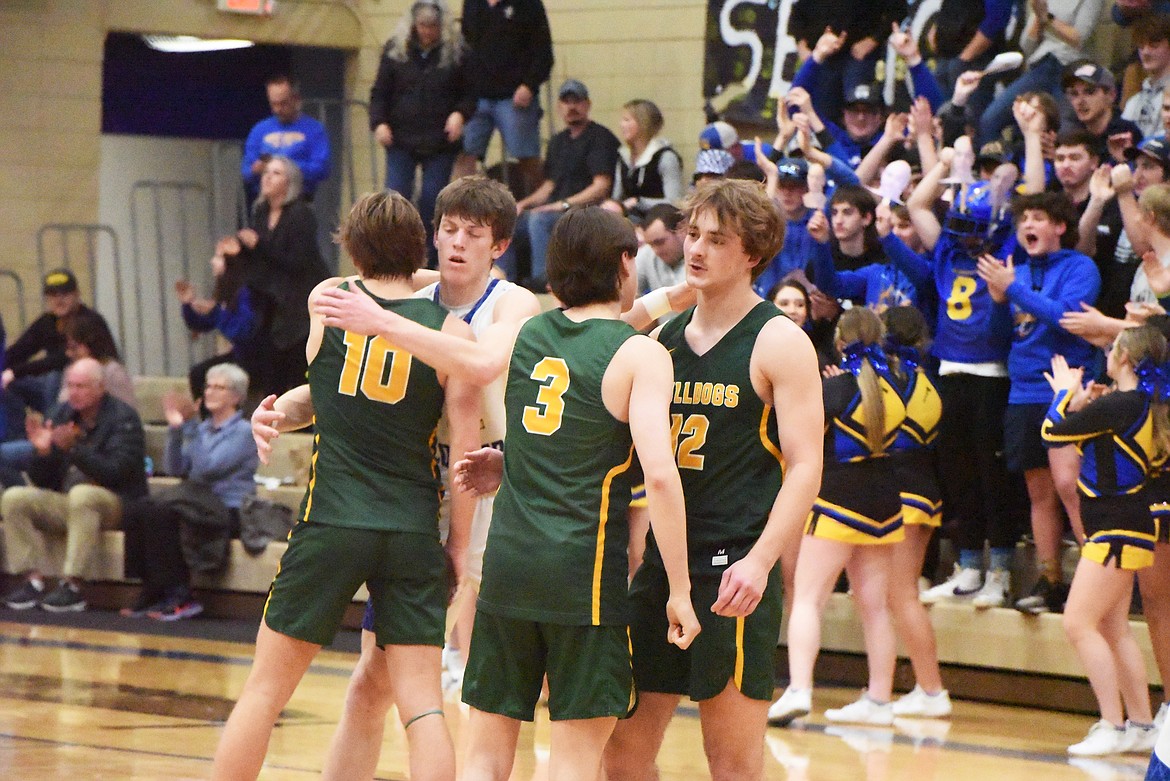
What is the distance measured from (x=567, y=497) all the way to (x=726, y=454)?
0.37m

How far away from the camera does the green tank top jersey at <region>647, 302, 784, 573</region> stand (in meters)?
3.52

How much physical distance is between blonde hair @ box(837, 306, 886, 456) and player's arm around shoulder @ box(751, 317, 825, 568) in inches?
127

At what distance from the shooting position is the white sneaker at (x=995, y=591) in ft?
23.7

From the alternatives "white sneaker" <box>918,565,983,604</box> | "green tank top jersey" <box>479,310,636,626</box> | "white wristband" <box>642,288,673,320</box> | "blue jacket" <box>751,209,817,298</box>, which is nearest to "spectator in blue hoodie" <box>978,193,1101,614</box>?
"white sneaker" <box>918,565,983,604</box>

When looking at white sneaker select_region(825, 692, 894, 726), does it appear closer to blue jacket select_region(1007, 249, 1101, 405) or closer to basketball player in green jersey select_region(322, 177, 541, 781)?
blue jacket select_region(1007, 249, 1101, 405)

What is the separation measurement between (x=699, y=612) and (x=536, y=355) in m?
0.65

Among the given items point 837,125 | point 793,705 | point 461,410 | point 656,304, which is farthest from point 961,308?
point 461,410

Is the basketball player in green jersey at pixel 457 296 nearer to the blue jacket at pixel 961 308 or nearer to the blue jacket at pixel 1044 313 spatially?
the blue jacket at pixel 1044 313

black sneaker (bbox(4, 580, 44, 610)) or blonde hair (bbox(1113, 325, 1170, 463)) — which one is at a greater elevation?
blonde hair (bbox(1113, 325, 1170, 463))

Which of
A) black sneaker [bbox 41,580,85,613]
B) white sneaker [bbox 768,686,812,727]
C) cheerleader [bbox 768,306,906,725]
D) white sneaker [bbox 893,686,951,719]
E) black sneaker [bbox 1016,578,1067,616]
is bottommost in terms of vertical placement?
black sneaker [bbox 41,580,85,613]

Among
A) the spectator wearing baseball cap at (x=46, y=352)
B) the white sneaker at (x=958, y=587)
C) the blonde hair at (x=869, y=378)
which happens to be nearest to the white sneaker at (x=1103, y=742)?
the white sneaker at (x=958, y=587)

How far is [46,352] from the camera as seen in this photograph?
10820 mm

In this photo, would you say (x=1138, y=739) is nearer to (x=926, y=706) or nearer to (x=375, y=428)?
(x=926, y=706)

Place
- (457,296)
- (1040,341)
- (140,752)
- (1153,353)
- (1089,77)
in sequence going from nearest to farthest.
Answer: (457,296), (140,752), (1153,353), (1040,341), (1089,77)
